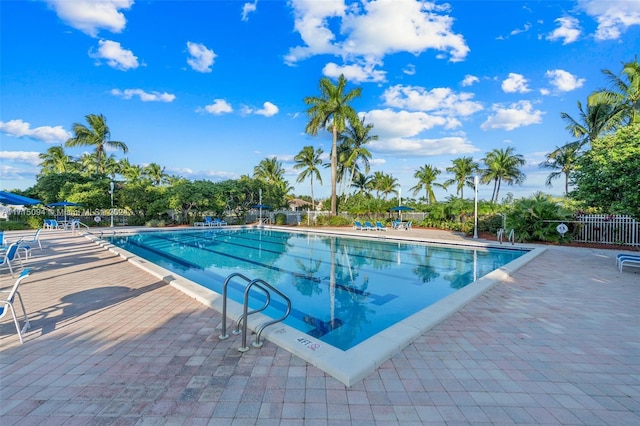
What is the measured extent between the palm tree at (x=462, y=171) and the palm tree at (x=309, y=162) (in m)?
18.6

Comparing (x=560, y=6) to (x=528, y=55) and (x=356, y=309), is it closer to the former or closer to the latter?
(x=528, y=55)

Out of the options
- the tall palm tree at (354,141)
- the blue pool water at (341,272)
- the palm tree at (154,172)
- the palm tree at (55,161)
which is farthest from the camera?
the palm tree at (154,172)

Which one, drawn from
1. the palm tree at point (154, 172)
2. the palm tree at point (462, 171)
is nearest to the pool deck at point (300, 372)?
the palm tree at point (462, 171)

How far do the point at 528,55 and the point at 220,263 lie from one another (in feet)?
58.9

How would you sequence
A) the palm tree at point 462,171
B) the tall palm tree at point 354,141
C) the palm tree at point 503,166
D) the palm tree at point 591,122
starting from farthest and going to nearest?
the palm tree at point 462,171, the palm tree at point 503,166, the tall palm tree at point 354,141, the palm tree at point 591,122

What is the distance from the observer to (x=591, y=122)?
22.3 meters

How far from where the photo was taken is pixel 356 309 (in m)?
5.58

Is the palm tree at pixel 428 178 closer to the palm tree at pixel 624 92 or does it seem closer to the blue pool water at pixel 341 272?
the palm tree at pixel 624 92

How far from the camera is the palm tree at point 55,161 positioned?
3534 centimetres

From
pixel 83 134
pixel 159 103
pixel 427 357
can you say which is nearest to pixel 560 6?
pixel 427 357

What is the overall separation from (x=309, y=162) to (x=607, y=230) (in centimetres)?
2667

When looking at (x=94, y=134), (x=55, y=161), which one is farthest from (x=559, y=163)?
(x=55, y=161)

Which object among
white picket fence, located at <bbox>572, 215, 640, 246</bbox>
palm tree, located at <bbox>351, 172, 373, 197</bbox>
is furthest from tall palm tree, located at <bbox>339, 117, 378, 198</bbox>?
white picket fence, located at <bbox>572, 215, 640, 246</bbox>

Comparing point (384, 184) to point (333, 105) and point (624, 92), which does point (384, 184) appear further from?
point (624, 92)
